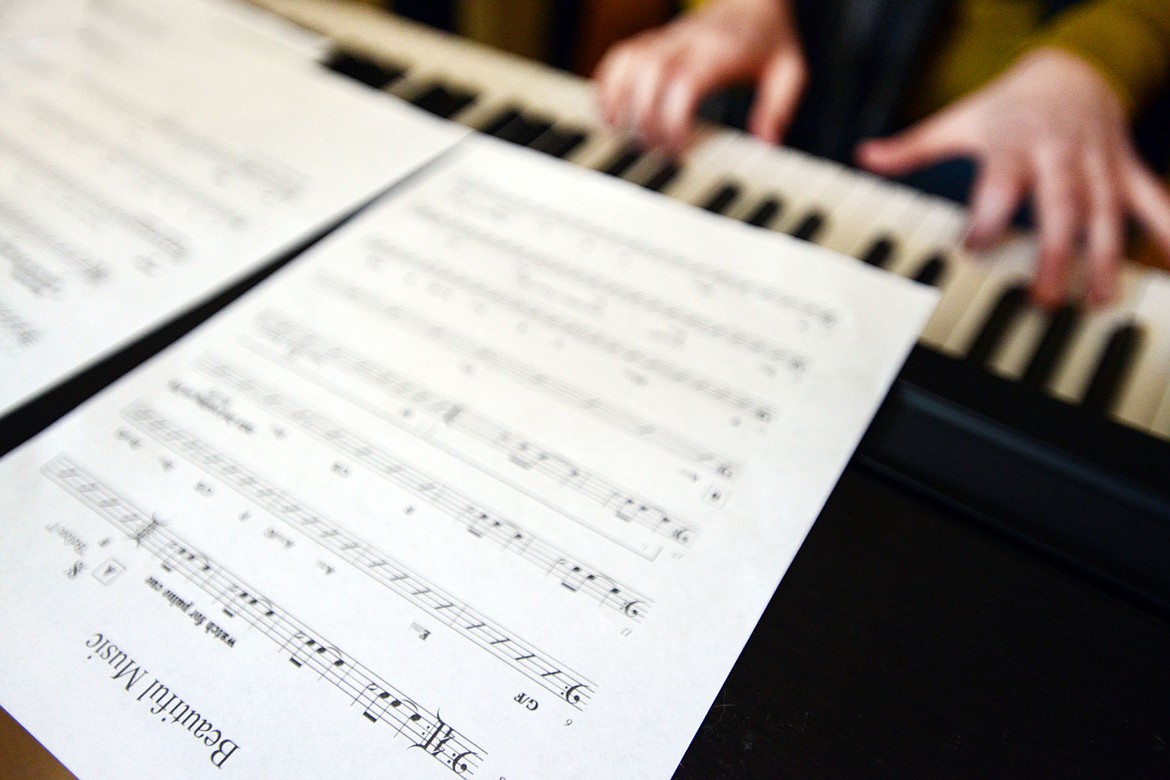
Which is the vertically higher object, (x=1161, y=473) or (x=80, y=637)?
(x=1161, y=473)

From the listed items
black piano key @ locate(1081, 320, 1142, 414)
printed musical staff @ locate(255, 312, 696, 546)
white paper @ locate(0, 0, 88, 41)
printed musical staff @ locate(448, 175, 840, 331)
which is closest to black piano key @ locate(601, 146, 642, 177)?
printed musical staff @ locate(448, 175, 840, 331)

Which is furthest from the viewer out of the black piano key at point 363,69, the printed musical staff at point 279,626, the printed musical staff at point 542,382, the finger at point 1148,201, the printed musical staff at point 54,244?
the black piano key at point 363,69

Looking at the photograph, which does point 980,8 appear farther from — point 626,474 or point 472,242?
point 626,474

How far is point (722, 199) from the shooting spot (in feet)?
2.25

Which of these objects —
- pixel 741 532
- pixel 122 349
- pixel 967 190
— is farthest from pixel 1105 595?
pixel 967 190

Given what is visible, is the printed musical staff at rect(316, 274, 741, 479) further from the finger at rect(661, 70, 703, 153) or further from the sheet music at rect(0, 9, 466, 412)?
the finger at rect(661, 70, 703, 153)

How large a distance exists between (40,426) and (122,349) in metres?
0.07

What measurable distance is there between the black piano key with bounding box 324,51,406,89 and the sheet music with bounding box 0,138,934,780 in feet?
0.85

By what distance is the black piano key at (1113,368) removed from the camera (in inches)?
20.7

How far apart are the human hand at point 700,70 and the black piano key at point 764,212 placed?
0.39 ft

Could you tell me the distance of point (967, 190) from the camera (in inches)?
45.2

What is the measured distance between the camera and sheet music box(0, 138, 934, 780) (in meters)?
0.36

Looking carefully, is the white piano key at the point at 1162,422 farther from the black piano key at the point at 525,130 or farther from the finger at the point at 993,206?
the black piano key at the point at 525,130

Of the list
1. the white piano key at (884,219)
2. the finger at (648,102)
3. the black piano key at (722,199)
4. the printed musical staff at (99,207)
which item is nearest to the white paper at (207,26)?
the printed musical staff at (99,207)
